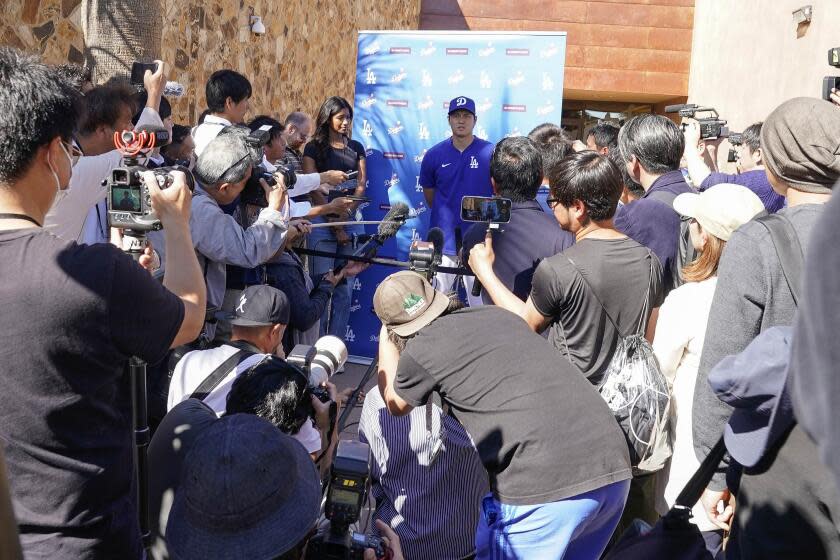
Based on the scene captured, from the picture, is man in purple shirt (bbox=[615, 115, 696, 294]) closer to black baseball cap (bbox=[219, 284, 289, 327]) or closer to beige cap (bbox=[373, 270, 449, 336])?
beige cap (bbox=[373, 270, 449, 336])

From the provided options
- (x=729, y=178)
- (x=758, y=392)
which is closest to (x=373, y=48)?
(x=729, y=178)

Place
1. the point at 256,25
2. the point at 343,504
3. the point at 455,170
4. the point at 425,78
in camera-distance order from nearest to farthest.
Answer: the point at 343,504, the point at 455,170, the point at 425,78, the point at 256,25

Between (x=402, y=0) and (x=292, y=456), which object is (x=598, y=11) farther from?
Answer: (x=292, y=456)

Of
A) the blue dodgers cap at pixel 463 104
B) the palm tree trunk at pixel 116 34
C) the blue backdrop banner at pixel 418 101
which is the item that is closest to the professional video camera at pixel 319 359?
the palm tree trunk at pixel 116 34

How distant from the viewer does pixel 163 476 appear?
6.54 feet

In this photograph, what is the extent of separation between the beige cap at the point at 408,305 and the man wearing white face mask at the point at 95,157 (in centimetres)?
96

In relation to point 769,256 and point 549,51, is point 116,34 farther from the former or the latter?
point 769,256

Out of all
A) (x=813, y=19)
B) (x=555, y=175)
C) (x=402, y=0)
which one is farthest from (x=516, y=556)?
(x=402, y=0)

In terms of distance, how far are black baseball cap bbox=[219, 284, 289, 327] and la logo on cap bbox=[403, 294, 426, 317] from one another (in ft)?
2.37

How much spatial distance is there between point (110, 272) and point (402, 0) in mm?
11434

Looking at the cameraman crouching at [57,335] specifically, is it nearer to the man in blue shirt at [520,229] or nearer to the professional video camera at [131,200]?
the professional video camera at [131,200]

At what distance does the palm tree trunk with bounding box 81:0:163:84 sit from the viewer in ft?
15.4

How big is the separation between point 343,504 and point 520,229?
75.1 inches

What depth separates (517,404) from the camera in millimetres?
2260
